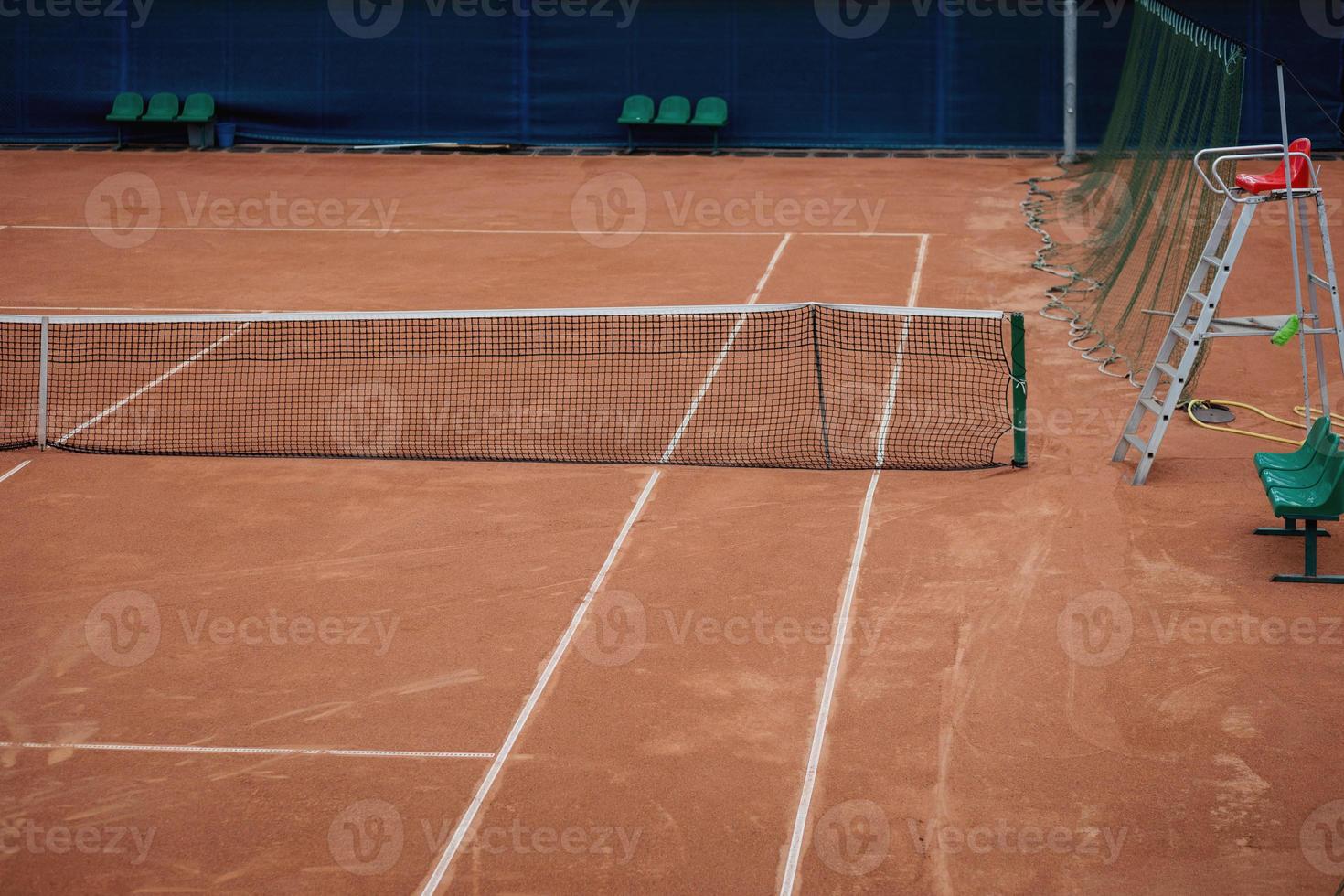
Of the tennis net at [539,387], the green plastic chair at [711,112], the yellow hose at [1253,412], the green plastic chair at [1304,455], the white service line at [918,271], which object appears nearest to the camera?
the green plastic chair at [1304,455]

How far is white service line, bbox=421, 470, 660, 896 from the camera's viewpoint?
595cm

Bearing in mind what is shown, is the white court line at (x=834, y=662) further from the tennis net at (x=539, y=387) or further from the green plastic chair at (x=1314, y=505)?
the green plastic chair at (x=1314, y=505)

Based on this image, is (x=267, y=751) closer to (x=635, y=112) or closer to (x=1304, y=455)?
(x=1304, y=455)

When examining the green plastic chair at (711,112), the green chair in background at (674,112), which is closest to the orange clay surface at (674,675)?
the green plastic chair at (711,112)

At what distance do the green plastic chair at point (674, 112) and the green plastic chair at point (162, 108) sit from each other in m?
8.56

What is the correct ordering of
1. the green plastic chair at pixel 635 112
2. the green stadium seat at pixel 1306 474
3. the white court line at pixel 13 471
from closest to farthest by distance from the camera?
the green stadium seat at pixel 1306 474
the white court line at pixel 13 471
the green plastic chair at pixel 635 112

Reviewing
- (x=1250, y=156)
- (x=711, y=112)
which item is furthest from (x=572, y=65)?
(x=1250, y=156)

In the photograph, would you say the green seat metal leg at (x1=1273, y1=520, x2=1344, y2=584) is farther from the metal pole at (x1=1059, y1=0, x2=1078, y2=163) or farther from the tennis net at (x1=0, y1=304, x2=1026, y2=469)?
the metal pole at (x1=1059, y1=0, x2=1078, y2=163)

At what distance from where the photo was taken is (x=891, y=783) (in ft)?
21.1

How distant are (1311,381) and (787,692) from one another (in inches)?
266

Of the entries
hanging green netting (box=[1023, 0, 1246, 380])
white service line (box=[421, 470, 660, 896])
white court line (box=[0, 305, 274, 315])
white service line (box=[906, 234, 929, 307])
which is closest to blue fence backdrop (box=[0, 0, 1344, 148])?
hanging green netting (box=[1023, 0, 1246, 380])

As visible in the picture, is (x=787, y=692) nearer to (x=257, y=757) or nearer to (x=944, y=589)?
(x=944, y=589)

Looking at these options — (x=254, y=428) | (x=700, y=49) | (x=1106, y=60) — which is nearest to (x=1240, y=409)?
(x=254, y=428)

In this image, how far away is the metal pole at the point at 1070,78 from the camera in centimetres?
2261
